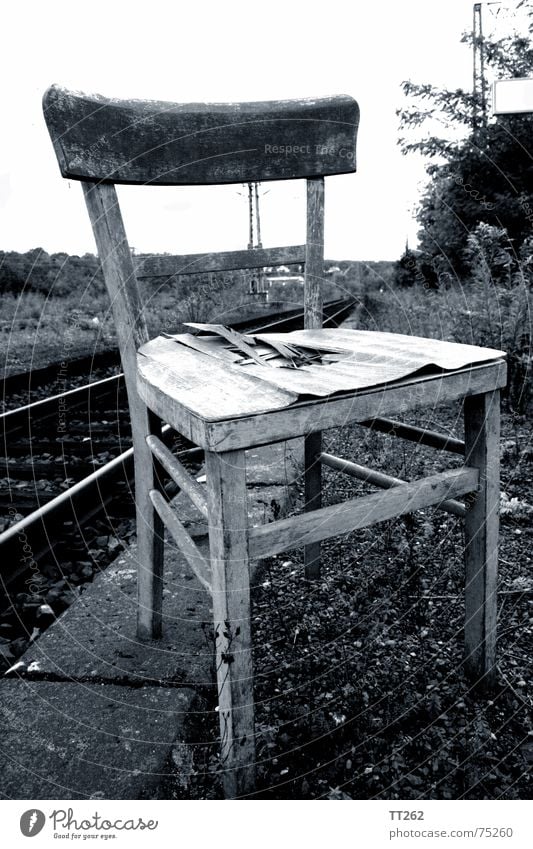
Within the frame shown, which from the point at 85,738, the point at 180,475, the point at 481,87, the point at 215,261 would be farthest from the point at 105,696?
the point at 481,87

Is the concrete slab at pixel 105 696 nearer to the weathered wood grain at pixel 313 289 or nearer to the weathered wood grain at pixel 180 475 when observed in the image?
the weathered wood grain at pixel 313 289

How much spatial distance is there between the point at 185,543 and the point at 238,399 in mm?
390

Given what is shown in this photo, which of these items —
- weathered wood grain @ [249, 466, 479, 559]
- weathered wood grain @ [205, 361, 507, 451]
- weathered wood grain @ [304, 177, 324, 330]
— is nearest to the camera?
weathered wood grain @ [205, 361, 507, 451]

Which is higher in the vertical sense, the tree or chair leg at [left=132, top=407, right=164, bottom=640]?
the tree

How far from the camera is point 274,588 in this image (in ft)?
6.58

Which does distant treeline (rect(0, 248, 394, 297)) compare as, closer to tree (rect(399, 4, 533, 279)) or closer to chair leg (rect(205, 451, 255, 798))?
tree (rect(399, 4, 533, 279))

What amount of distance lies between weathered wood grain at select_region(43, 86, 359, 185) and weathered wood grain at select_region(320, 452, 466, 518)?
85 cm

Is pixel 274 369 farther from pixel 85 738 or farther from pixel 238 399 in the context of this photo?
pixel 85 738

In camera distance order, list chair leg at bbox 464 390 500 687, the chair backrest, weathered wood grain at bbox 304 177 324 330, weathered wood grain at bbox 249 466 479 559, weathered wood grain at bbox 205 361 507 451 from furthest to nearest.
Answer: weathered wood grain at bbox 304 177 324 330 → the chair backrest → chair leg at bbox 464 390 500 687 → weathered wood grain at bbox 249 466 479 559 → weathered wood grain at bbox 205 361 507 451

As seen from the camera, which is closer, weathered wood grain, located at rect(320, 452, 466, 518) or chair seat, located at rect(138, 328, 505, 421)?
chair seat, located at rect(138, 328, 505, 421)

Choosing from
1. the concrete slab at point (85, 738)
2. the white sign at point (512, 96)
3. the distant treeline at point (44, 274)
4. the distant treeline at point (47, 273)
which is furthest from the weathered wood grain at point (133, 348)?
the distant treeline at point (44, 274)

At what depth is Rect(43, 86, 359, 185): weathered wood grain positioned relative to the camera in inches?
56.9

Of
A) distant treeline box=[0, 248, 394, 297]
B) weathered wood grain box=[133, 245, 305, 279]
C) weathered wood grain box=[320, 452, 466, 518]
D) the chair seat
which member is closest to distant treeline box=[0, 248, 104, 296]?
distant treeline box=[0, 248, 394, 297]

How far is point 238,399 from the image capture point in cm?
108
